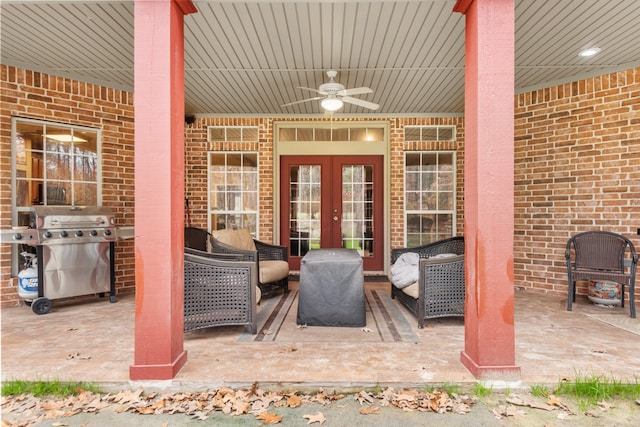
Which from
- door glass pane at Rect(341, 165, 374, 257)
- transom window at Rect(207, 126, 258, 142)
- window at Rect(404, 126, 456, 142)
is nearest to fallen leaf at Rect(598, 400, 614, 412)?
door glass pane at Rect(341, 165, 374, 257)

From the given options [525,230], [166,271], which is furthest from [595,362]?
[166,271]

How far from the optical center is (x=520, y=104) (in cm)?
466

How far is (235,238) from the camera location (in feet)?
13.8

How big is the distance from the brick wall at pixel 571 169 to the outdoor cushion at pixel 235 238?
3.93m

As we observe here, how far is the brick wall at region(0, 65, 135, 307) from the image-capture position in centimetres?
379

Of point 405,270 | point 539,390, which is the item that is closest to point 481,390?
point 539,390

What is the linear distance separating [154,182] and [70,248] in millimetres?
2411

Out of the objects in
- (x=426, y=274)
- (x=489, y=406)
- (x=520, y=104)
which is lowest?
(x=489, y=406)

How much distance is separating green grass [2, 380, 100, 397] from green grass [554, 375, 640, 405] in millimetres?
3108

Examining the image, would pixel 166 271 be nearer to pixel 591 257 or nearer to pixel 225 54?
pixel 225 54

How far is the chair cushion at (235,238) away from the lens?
13.3 ft

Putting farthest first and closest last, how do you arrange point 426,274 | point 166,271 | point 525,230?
point 525,230
point 426,274
point 166,271

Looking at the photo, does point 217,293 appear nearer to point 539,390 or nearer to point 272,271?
point 272,271

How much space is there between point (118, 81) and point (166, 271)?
3.46 meters
